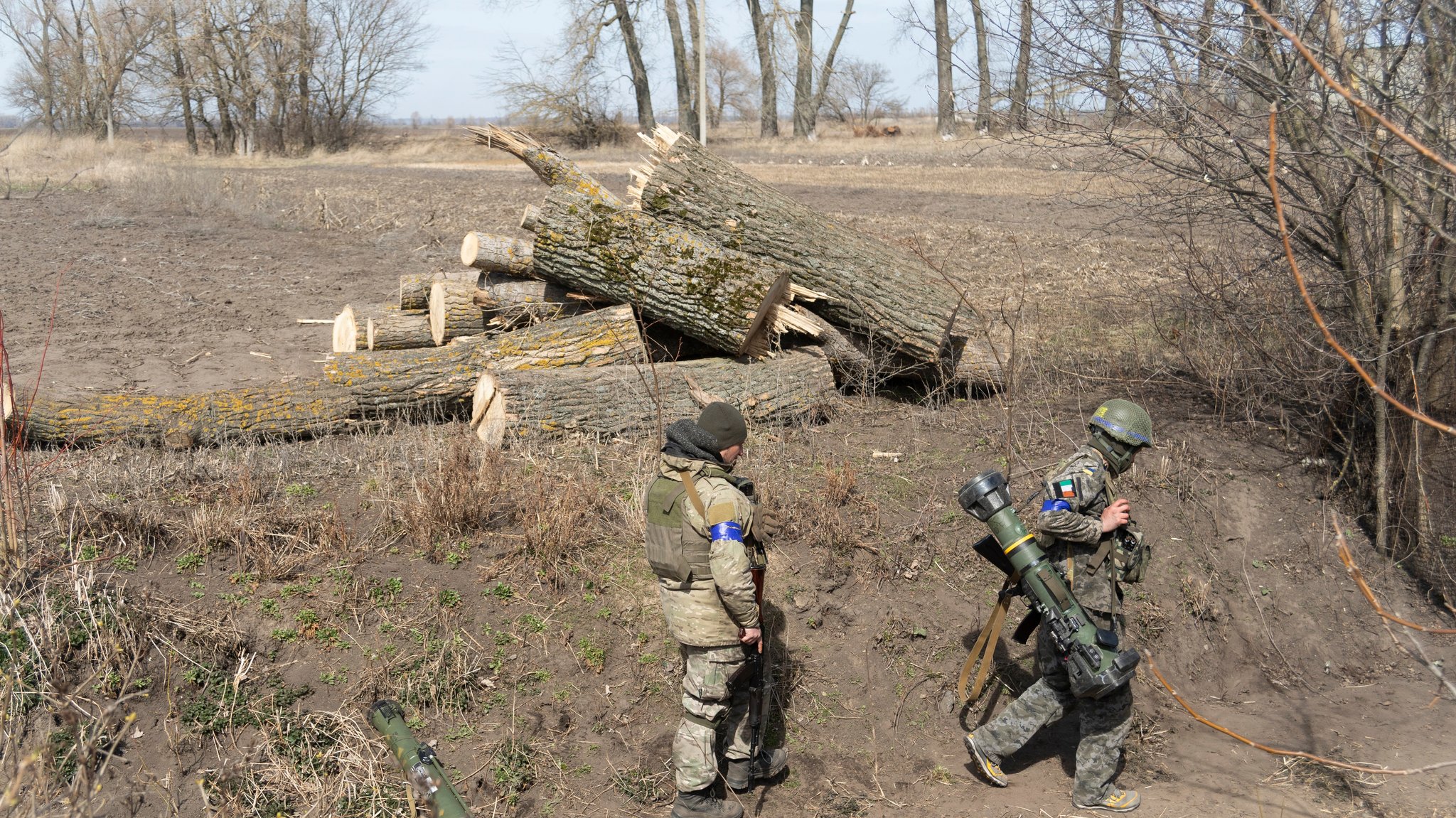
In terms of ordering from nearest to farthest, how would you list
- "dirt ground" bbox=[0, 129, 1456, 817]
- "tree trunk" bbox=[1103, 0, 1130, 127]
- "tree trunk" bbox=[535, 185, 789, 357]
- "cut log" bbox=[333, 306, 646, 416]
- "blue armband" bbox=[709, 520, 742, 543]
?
"blue armband" bbox=[709, 520, 742, 543]
"dirt ground" bbox=[0, 129, 1456, 817]
"tree trunk" bbox=[1103, 0, 1130, 127]
"cut log" bbox=[333, 306, 646, 416]
"tree trunk" bbox=[535, 185, 789, 357]

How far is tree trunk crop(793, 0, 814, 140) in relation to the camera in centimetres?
3656

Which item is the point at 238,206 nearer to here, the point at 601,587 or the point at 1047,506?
the point at 601,587

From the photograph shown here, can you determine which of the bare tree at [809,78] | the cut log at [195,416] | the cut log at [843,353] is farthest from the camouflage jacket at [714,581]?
the bare tree at [809,78]

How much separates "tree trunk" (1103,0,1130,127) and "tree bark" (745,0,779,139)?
3252 cm

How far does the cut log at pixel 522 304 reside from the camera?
26.7ft

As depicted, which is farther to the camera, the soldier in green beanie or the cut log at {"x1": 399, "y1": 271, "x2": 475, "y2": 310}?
the cut log at {"x1": 399, "y1": 271, "x2": 475, "y2": 310}

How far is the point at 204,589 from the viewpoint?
530cm

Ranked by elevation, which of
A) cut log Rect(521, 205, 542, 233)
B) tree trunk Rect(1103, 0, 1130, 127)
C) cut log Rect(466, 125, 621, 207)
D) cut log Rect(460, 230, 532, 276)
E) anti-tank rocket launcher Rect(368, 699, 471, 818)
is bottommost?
anti-tank rocket launcher Rect(368, 699, 471, 818)

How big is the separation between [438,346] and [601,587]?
320 centimetres

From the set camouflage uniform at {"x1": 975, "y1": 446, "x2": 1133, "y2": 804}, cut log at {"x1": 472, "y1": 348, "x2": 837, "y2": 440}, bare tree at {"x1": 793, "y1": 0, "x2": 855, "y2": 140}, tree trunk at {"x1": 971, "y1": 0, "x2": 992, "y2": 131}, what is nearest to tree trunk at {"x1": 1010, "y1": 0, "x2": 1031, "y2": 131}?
tree trunk at {"x1": 971, "y1": 0, "x2": 992, "y2": 131}

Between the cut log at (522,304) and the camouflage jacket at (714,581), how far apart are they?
420cm

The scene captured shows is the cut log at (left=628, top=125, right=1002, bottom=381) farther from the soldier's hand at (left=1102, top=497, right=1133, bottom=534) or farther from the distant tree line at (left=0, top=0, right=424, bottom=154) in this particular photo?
the distant tree line at (left=0, top=0, right=424, bottom=154)

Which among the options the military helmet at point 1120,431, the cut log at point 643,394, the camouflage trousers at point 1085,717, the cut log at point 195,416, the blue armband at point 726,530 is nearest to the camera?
the blue armband at point 726,530

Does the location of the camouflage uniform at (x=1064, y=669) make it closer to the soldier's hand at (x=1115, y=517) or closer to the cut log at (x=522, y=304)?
the soldier's hand at (x=1115, y=517)
